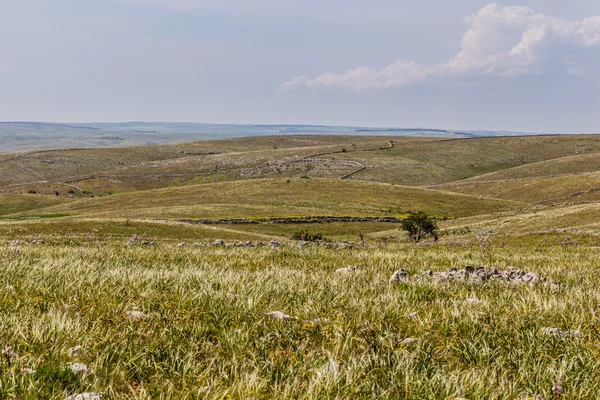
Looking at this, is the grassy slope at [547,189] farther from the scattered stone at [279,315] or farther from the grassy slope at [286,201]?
the scattered stone at [279,315]

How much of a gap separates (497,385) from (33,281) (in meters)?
6.58

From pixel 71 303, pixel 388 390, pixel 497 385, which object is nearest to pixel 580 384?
pixel 497 385

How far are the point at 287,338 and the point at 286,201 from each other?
332ft

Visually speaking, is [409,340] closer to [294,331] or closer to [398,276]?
[294,331]

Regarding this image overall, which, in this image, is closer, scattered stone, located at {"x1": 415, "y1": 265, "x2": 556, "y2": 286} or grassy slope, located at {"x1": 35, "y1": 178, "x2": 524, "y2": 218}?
scattered stone, located at {"x1": 415, "y1": 265, "x2": 556, "y2": 286}

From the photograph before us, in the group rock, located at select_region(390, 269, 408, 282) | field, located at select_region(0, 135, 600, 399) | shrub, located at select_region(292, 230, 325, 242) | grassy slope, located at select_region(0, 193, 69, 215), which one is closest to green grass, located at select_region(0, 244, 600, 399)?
field, located at select_region(0, 135, 600, 399)

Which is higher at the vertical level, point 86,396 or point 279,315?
point 86,396

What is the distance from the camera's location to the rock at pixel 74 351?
14.4ft

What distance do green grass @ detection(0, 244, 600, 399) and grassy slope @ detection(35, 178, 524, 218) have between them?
7984 centimetres

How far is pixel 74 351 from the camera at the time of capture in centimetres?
443

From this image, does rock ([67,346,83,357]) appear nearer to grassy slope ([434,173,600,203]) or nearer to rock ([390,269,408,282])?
rock ([390,269,408,282])

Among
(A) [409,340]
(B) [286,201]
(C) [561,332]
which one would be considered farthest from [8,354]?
(B) [286,201]

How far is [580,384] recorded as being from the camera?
400 centimetres

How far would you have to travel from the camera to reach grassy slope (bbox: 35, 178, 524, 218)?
9300 cm
